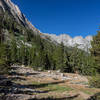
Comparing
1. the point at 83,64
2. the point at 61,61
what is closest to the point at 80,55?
the point at 83,64

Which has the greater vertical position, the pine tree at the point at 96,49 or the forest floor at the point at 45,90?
the pine tree at the point at 96,49

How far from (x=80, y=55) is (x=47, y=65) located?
20572 mm

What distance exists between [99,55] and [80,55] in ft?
149

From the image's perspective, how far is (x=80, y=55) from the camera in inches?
2269

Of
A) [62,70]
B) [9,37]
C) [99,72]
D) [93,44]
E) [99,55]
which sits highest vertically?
[9,37]

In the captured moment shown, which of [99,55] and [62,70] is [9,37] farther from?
[99,55]

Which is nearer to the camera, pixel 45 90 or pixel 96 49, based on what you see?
pixel 96 49

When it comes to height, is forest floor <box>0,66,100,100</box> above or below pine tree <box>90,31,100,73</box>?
below

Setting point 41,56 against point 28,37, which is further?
point 28,37

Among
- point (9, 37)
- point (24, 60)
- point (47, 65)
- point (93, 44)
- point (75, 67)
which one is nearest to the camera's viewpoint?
point (93, 44)

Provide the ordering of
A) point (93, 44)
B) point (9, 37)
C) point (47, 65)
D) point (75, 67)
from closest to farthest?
point (93, 44) → point (75, 67) → point (47, 65) → point (9, 37)

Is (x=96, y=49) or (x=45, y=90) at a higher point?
(x=96, y=49)

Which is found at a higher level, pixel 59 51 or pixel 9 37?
pixel 9 37

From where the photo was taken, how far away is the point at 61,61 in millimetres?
55188
